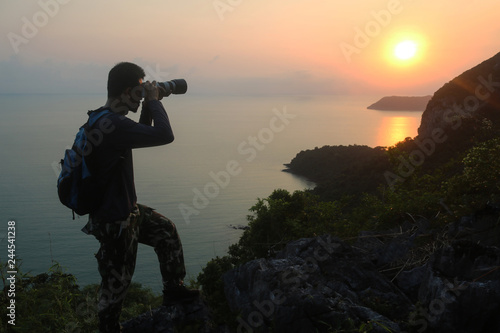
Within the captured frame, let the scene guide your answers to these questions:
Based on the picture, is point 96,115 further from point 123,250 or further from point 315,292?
point 315,292

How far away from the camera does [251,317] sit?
152 inches

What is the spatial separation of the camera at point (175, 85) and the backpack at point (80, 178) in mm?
857

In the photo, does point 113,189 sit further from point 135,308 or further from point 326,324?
point 135,308

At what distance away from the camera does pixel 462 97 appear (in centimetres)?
2483

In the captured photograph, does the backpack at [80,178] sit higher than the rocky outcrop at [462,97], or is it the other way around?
the rocky outcrop at [462,97]

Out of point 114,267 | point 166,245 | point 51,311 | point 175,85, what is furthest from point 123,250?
point 51,311

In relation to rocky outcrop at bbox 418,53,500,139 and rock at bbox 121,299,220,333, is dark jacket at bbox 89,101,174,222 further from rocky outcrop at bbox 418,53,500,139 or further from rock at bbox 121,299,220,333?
rocky outcrop at bbox 418,53,500,139

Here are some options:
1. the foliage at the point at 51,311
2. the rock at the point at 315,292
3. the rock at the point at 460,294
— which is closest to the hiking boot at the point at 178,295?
the rock at the point at 315,292

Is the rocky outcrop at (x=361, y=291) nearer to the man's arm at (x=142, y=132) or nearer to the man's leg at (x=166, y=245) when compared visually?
the man's leg at (x=166, y=245)

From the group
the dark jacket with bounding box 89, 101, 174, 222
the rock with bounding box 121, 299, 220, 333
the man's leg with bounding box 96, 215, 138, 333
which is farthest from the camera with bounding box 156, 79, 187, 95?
the rock with bounding box 121, 299, 220, 333

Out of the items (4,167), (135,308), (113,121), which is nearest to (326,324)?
(113,121)

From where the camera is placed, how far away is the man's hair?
10.6 ft

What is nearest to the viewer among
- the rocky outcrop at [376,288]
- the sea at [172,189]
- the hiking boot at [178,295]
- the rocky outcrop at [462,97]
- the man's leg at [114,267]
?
the man's leg at [114,267]

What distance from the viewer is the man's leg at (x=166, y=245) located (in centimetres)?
370
